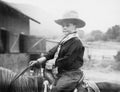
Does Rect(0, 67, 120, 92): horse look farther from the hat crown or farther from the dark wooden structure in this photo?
the dark wooden structure

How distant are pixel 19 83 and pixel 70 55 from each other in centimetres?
63

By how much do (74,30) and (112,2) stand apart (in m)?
4.76

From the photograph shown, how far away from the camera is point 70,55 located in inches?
91.2

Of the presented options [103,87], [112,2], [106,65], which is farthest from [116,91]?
[106,65]

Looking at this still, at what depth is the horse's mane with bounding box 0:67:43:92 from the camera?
218 centimetres

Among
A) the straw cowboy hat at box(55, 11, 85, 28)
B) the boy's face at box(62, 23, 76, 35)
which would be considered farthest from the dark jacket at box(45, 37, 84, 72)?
the straw cowboy hat at box(55, 11, 85, 28)

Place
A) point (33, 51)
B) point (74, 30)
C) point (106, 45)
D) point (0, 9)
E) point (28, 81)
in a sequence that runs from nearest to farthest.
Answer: point (28, 81), point (74, 30), point (0, 9), point (33, 51), point (106, 45)

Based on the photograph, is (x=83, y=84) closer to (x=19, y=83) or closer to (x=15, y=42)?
(x=19, y=83)

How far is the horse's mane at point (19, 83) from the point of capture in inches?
86.0

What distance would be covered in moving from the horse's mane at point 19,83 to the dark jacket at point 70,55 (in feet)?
1.00

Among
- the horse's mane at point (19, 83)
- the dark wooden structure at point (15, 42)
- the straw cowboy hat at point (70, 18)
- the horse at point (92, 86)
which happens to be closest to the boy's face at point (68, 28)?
the straw cowboy hat at point (70, 18)

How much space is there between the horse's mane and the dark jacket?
306 mm

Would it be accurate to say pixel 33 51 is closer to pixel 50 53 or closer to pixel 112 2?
pixel 112 2

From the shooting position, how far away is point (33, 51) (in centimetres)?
977
